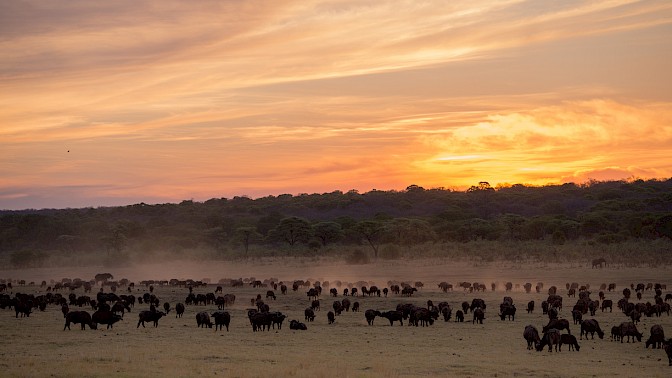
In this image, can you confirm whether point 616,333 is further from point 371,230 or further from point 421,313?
point 371,230

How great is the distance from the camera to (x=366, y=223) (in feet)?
360

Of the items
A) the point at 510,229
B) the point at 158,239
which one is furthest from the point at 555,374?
the point at 158,239

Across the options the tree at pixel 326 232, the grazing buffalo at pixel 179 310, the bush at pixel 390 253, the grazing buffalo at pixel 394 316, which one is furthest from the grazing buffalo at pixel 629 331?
the tree at pixel 326 232

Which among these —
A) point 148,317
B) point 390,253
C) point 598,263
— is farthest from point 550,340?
point 390,253

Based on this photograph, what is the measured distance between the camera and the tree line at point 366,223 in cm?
10344

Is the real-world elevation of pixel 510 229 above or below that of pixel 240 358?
above

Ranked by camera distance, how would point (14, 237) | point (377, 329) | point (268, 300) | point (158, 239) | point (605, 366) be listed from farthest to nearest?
point (14, 237), point (158, 239), point (268, 300), point (377, 329), point (605, 366)

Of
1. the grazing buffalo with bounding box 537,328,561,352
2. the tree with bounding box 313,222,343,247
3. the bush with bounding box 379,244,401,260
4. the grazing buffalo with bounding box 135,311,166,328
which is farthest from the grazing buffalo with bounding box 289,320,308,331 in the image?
the tree with bounding box 313,222,343,247

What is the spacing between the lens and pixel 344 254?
95.6 m

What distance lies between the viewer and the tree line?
339 ft

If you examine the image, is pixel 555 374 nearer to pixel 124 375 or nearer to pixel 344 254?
pixel 124 375

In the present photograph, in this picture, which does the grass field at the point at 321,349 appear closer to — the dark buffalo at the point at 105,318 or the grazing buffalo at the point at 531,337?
the dark buffalo at the point at 105,318

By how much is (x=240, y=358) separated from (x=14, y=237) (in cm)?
12612

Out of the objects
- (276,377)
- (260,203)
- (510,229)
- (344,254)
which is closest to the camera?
(276,377)
